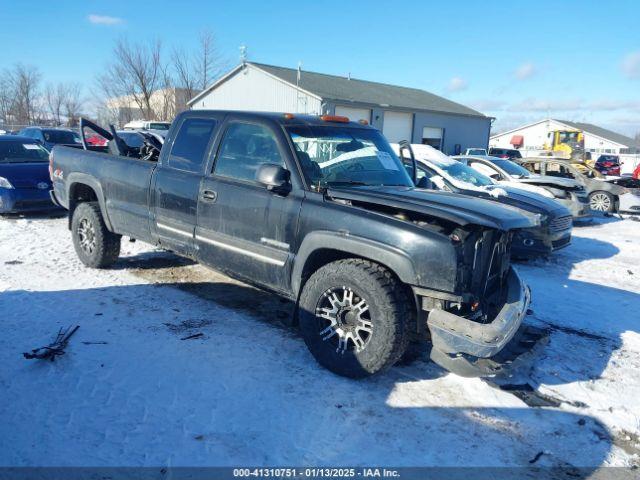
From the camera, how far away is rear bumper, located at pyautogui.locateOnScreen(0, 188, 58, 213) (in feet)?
29.3

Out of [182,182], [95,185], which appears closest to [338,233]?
[182,182]

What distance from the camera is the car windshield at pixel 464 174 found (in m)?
9.25

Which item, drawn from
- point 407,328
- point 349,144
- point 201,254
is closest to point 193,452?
point 407,328

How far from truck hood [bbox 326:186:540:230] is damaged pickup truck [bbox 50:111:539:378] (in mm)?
14

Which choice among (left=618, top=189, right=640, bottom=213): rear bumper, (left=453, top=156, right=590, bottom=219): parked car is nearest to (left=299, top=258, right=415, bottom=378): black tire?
(left=453, top=156, right=590, bottom=219): parked car

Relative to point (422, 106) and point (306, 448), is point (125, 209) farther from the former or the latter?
point (422, 106)

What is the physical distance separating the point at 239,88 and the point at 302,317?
30385mm

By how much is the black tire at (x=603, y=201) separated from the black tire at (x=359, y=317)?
12705 mm

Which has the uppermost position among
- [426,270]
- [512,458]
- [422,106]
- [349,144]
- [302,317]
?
[422,106]

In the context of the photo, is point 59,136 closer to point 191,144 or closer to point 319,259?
point 191,144

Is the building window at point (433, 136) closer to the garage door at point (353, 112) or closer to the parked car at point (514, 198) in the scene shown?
the garage door at point (353, 112)

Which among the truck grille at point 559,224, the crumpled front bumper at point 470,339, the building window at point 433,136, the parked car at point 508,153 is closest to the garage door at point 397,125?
the building window at point 433,136

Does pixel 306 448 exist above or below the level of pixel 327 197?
below

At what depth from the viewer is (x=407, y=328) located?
3545mm
